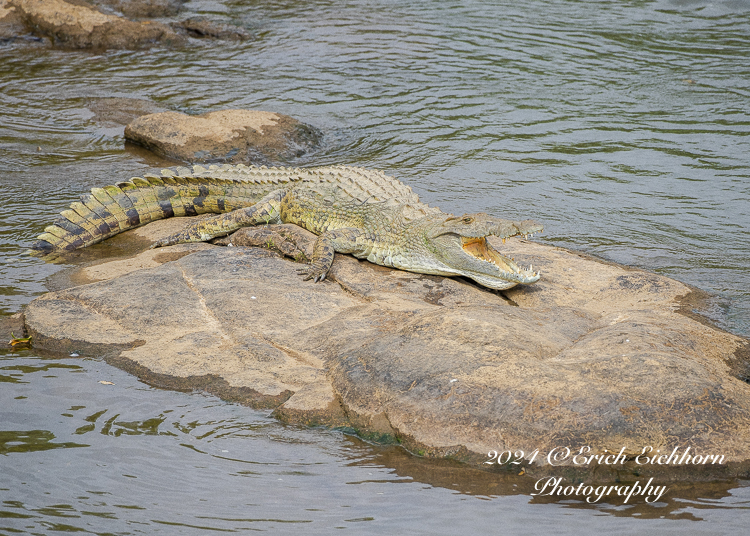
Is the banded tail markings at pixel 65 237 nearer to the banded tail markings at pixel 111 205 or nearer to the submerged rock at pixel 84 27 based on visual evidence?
the banded tail markings at pixel 111 205

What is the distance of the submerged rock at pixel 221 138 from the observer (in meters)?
9.30

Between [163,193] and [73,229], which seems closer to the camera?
[73,229]

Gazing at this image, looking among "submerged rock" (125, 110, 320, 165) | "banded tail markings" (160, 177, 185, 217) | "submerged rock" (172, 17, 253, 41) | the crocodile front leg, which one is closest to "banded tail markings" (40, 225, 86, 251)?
"banded tail markings" (160, 177, 185, 217)

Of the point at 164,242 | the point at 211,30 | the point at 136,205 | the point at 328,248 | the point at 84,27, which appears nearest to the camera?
the point at 328,248

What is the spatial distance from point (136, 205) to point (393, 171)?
11.5 ft

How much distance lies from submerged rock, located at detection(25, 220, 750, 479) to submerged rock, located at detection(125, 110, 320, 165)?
11.6ft

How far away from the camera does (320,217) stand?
669 cm

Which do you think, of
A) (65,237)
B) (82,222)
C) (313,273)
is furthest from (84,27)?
(313,273)

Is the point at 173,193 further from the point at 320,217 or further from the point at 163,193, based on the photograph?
the point at 320,217

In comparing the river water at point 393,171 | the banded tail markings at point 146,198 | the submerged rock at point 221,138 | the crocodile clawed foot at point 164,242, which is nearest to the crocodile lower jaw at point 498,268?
the river water at point 393,171

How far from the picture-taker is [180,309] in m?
4.89

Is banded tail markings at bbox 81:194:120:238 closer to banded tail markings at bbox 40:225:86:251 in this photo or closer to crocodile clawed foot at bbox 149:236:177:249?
banded tail markings at bbox 40:225:86:251

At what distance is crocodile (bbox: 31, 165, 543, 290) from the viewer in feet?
18.4

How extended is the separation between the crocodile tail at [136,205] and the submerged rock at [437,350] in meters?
1.16
